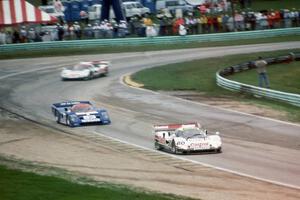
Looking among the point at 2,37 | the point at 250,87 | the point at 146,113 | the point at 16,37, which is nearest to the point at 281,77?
the point at 250,87

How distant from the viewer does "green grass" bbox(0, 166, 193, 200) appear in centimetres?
1959

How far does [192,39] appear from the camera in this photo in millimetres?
68500

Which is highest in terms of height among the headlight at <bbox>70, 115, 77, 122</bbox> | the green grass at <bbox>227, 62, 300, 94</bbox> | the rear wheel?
the headlight at <bbox>70, 115, 77, 122</bbox>

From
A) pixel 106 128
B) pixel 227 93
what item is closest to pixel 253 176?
pixel 106 128

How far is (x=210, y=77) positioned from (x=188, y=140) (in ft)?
72.0

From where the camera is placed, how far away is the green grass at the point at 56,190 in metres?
19.6

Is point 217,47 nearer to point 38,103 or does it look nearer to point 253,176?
point 38,103

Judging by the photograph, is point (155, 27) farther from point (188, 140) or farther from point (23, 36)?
point (188, 140)

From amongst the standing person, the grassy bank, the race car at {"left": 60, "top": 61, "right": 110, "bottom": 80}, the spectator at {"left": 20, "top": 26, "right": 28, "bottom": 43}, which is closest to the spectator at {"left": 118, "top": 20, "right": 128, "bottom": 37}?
the grassy bank

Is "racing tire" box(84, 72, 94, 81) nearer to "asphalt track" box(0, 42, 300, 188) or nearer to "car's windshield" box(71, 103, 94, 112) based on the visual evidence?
"asphalt track" box(0, 42, 300, 188)

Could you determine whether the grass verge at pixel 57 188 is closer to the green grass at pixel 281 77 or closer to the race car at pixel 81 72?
the green grass at pixel 281 77

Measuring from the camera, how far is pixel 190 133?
28.3 m

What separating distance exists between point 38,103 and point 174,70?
551 inches

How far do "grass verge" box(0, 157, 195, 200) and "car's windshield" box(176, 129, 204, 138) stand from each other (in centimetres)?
550
